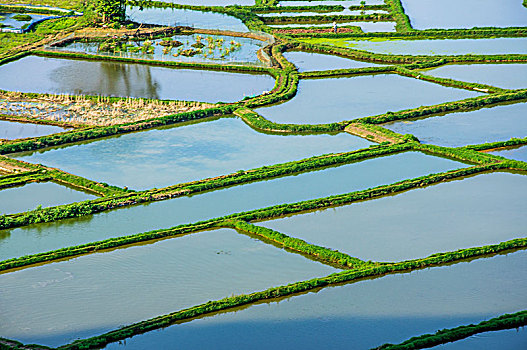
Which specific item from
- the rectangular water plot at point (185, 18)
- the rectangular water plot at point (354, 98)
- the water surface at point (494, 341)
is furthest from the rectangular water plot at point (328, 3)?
the water surface at point (494, 341)

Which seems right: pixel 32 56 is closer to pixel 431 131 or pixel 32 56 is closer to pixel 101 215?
pixel 101 215

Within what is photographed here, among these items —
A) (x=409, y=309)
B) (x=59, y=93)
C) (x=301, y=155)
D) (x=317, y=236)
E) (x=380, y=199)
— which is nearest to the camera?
(x=409, y=309)

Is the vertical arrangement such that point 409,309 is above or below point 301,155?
below

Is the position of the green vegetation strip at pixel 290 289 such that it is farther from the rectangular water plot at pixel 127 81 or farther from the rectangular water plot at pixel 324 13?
the rectangular water plot at pixel 324 13

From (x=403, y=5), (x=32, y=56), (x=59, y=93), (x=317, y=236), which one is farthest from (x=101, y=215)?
(x=403, y=5)

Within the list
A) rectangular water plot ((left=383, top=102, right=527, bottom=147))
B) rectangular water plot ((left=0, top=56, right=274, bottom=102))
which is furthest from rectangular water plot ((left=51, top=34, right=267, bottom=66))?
rectangular water plot ((left=383, top=102, right=527, bottom=147))

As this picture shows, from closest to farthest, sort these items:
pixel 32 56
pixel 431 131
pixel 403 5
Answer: pixel 431 131 < pixel 32 56 < pixel 403 5

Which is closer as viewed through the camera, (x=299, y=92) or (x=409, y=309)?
(x=409, y=309)
